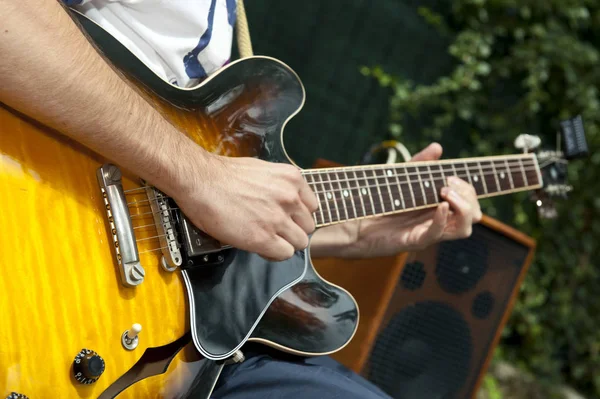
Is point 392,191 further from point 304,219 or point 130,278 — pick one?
point 130,278

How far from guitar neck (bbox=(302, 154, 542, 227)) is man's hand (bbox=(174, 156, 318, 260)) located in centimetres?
11

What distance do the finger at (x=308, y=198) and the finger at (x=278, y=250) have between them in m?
0.07

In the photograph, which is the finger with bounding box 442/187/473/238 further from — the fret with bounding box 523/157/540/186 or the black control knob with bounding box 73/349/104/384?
the black control knob with bounding box 73/349/104/384

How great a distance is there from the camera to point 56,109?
28.1 inches

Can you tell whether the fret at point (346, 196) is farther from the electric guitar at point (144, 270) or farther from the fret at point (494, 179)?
the fret at point (494, 179)

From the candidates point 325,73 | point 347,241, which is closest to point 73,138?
point 347,241

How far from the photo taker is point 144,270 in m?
0.80

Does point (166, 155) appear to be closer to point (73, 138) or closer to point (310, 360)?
point (73, 138)

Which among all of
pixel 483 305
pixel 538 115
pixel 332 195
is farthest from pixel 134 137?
pixel 538 115

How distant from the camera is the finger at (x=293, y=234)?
3.09ft

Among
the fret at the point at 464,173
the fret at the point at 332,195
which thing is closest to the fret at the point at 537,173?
the fret at the point at 464,173

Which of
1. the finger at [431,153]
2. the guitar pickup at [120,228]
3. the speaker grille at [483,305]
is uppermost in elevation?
the guitar pickup at [120,228]

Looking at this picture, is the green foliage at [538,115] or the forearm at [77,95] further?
the green foliage at [538,115]

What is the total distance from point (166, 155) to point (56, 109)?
0.15 m
